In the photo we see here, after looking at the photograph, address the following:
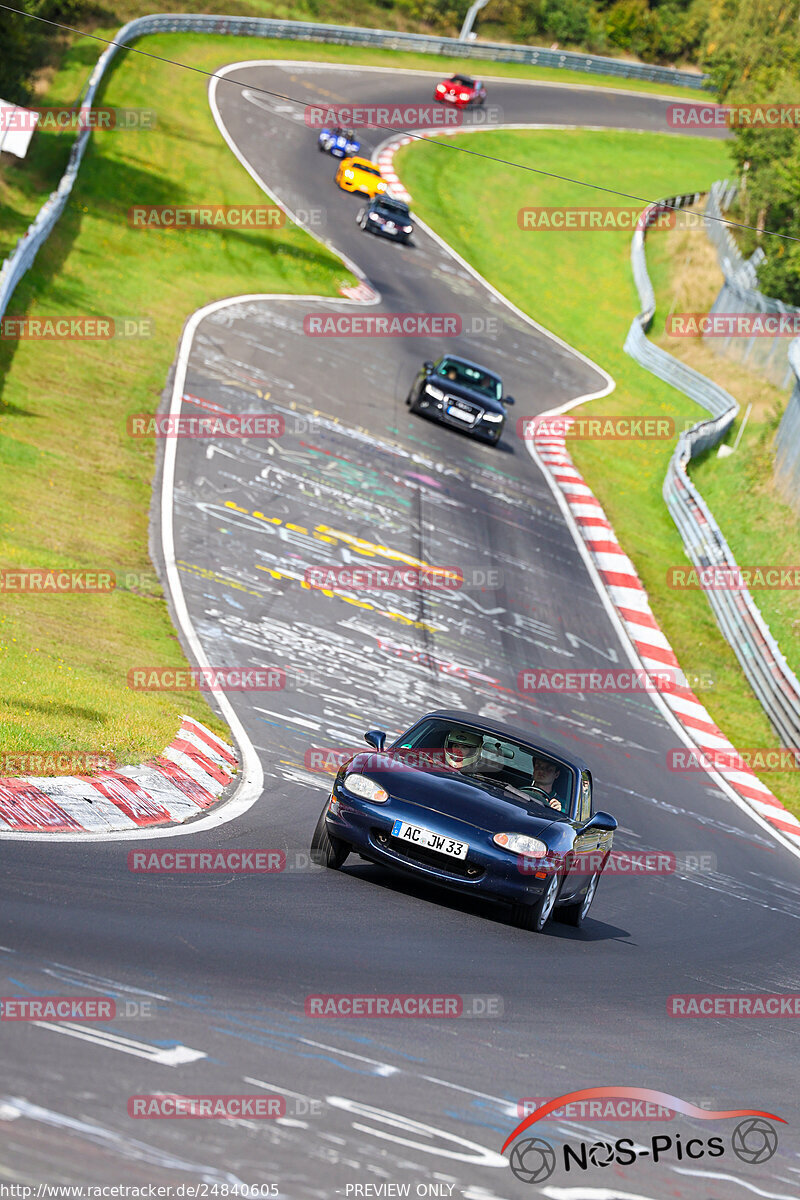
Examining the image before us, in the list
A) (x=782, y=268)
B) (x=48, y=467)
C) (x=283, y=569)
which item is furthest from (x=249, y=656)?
(x=782, y=268)

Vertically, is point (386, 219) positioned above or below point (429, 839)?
above

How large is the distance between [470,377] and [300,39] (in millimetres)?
40022

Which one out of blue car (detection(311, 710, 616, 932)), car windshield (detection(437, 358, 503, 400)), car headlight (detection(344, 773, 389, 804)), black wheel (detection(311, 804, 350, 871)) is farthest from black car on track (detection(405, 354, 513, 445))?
car headlight (detection(344, 773, 389, 804))

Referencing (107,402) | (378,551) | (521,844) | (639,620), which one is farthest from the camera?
(107,402)

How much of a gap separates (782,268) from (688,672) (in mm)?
27329

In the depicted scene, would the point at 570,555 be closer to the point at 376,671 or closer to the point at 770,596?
the point at 770,596

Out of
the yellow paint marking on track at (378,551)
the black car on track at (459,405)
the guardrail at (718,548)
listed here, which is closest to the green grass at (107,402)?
the yellow paint marking on track at (378,551)

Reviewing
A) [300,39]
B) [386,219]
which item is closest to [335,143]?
[386,219]

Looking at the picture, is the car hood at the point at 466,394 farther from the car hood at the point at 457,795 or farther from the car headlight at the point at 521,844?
the car headlight at the point at 521,844

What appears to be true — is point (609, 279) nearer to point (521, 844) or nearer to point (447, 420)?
point (447, 420)

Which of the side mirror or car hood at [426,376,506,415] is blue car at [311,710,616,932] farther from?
car hood at [426,376,506,415]

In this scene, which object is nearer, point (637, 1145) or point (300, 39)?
point (637, 1145)

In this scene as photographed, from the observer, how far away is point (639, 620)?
2370cm

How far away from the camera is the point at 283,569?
1975 centimetres
